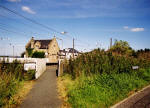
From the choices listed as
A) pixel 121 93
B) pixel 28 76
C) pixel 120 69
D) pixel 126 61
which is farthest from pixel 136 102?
pixel 28 76

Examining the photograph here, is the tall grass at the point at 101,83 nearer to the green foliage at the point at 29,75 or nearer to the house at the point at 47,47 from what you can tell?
the green foliage at the point at 29,75

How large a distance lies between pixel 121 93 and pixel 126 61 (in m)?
5.79

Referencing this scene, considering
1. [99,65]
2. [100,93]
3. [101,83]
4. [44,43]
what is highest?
[44,43]

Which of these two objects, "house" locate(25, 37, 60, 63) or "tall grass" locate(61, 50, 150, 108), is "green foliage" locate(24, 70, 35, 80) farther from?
"house" locate(25, 37, 60, 63)

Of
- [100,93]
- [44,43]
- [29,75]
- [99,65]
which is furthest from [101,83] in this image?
[44,43]

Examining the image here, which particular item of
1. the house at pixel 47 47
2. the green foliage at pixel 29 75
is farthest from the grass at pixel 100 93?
the house at pixel 47 47

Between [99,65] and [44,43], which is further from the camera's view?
[44,43]

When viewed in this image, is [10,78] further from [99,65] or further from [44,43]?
[44,43]

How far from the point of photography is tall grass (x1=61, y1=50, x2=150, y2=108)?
533cm

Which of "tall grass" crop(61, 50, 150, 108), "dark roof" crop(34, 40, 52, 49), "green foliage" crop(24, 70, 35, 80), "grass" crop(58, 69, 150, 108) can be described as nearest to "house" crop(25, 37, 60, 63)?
"dark roof" crop(34, 40, 52, 49)

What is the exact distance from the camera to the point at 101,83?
7266 millimetres

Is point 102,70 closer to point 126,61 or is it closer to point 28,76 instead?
point 126,61

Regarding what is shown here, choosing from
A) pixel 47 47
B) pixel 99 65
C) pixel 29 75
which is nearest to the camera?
pixel 99 65

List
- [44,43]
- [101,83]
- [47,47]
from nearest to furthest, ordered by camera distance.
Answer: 1. [101,83]
2. [47,47]
3. [44,43]
